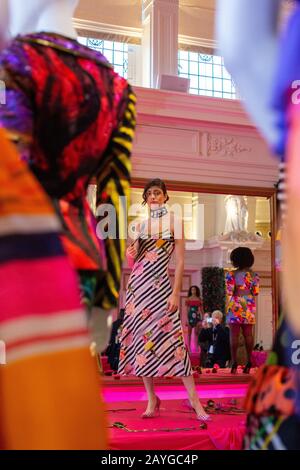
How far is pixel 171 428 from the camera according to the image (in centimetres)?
380

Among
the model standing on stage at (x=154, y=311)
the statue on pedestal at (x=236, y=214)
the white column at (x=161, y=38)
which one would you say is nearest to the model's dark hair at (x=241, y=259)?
the white column at (x=161, y=38)

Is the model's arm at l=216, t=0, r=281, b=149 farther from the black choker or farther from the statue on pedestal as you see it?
the statue on pedestal

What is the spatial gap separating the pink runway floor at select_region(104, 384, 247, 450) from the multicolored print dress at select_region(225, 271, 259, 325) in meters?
2.00

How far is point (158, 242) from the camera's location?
4.40 meters

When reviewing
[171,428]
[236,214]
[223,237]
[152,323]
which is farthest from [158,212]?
[236,214]

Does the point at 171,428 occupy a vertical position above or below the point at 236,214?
below

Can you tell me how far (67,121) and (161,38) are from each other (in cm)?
811

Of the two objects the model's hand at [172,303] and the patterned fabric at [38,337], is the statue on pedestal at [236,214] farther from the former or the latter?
the patterned fabric at [38,337]

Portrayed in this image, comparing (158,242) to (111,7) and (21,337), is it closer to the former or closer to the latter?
(21,337)

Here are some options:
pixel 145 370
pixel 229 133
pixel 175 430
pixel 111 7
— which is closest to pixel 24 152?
pixel 175 430

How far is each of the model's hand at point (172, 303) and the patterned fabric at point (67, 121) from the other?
2.96 m

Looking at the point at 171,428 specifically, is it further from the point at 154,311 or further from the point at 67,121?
the point at 67,121

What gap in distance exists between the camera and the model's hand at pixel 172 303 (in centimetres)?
425

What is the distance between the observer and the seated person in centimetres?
996
